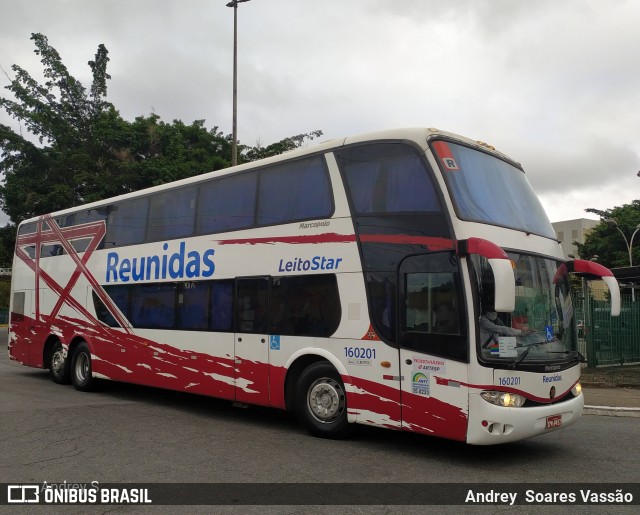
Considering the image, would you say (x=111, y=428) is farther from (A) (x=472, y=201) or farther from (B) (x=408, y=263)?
(A) (x=472, y=201)

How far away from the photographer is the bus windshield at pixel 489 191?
669 centimetres

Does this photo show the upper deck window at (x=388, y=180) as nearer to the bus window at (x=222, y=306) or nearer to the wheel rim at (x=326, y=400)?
the wheel rim at (x=326, y=400)

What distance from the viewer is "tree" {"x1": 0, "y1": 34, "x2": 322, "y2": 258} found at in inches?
1027

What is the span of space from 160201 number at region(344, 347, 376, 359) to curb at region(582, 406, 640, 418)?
5.47 m

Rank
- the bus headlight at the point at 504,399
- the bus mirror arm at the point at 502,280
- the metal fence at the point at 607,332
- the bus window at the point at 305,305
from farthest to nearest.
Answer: the metal fence at the point at 607,332
the bus window at the point at 305,305
the bus headlight at the point at 504,399
the bus mirror arm at the point at 502,280

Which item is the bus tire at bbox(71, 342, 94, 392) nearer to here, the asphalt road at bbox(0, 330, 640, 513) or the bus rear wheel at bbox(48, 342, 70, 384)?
the bus rear wheel at bbox(48, 342, 70, 384)

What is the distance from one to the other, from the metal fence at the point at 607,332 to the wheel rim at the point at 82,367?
1196cm

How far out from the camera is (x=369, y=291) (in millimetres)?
7211

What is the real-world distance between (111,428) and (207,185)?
4058 mm

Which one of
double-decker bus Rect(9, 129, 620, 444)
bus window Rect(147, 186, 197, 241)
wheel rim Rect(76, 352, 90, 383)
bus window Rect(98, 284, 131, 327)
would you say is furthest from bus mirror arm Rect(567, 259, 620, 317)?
wheel rim Rect(76, 352, 90, 383)

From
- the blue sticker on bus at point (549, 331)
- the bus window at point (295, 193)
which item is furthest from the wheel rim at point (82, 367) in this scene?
the blue sticker on bus at point (549, 331)

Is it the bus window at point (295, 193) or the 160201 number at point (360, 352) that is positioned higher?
the bus window at point (295, 193)

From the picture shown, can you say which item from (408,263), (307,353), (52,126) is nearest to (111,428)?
(307,353)

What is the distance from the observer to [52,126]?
2988 centimetres
